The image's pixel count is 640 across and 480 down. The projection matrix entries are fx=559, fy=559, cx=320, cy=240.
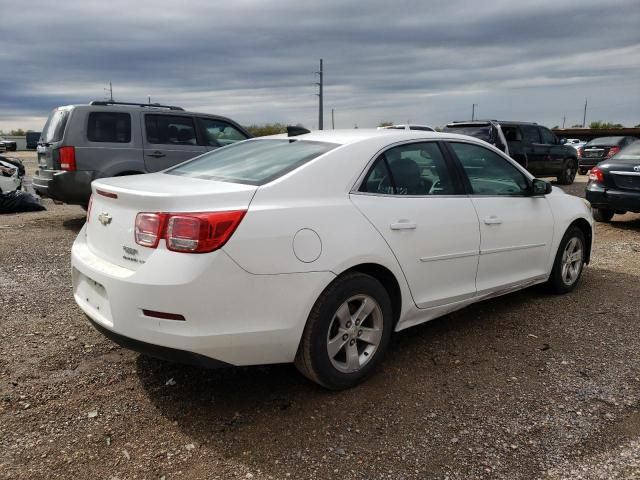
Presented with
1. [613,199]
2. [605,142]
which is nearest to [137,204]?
[613,199]

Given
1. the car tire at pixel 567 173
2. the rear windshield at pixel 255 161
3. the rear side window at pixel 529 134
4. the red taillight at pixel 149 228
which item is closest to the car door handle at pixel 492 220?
the rear windshield at pixel 255 161

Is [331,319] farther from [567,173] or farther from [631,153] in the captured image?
[567,173]

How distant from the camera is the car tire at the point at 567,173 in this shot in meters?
16.6

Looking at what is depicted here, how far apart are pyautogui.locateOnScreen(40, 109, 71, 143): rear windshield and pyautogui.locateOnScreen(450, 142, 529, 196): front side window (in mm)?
6275

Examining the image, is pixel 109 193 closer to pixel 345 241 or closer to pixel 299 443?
pixel 345 241

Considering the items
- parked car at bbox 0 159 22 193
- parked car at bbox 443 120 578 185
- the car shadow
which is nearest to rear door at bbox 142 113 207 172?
parked car at bbox 0 159 22 193

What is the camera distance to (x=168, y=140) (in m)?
8.98

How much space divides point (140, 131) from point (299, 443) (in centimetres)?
696

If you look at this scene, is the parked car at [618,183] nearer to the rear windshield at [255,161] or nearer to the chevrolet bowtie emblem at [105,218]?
the rear windshield at [255,161]

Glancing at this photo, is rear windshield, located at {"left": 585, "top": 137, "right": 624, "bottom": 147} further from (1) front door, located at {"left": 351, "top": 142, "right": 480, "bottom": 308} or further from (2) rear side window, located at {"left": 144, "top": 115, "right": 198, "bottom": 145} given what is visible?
(1) front door, located at {"left": 351, "top": 142, "right": 480, "bottom": 308}

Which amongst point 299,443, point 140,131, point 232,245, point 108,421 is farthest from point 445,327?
point 140,131

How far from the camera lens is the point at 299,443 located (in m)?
2.84

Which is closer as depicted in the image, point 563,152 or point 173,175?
point 173,175

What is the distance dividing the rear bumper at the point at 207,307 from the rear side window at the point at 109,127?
591 centimetres
